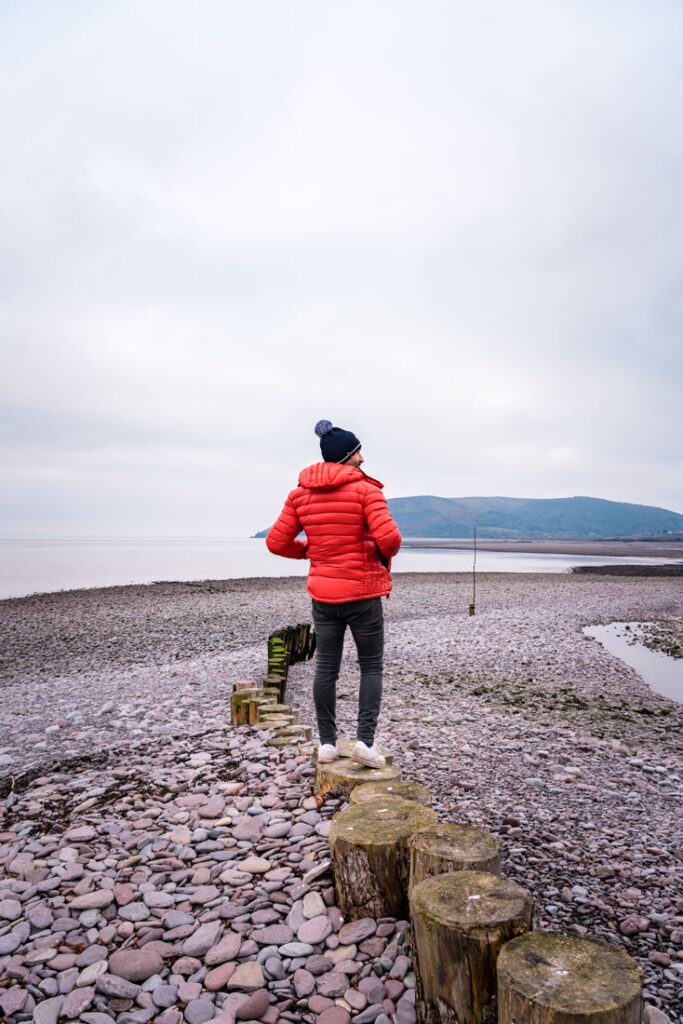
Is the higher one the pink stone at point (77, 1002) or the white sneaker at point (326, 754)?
the white sneaker at point (326, 754)

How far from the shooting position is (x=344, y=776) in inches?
175

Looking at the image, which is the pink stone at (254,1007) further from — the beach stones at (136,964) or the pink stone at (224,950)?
the beach stones at (136,964)

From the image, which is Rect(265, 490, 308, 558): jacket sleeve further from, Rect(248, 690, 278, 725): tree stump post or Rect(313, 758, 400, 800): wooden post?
Rect(248, 690, 278, 725): tree stump post

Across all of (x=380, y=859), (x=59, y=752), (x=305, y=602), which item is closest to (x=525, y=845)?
(x=380, y=859)

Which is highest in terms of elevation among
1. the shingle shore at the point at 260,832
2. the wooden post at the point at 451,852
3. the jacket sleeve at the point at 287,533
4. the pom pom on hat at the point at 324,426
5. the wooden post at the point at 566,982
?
the pom pom on hat at the point at 324,426

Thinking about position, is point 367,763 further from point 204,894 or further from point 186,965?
point 186,965

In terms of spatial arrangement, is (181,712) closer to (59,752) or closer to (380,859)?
(59,752)

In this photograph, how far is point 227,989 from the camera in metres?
2.92

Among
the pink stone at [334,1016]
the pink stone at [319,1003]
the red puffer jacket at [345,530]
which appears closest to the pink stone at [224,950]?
the pink stone at [319,1003]

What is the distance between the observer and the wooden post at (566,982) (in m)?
1.94

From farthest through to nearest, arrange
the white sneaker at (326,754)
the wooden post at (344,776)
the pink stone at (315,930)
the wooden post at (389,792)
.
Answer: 1. the white sneaker at (326,754)
2. the wooden post at (344,776)
3. the wooden post at (389,792)
4. the pink stone at (315,930)

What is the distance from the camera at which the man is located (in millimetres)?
4562

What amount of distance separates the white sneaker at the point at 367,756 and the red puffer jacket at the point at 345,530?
3.71ft

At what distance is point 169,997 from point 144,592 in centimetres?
2912
